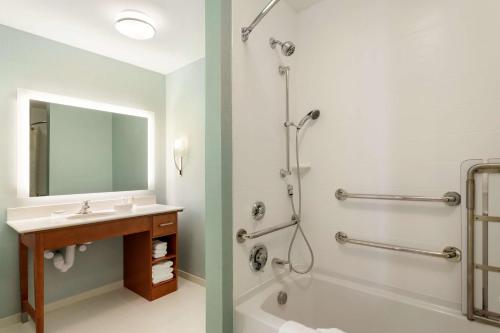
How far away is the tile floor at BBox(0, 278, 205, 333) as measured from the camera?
1.96 metres

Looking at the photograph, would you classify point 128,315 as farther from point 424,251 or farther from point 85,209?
point 424,251

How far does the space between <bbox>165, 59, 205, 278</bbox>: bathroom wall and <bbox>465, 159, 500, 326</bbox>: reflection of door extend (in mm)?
2190

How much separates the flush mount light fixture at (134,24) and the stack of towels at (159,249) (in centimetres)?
193

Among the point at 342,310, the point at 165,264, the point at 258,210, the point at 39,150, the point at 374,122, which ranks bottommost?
the point at 165,264

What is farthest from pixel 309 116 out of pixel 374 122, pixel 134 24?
pixel 134 24

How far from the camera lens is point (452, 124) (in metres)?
1.26

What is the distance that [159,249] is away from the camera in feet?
8.10

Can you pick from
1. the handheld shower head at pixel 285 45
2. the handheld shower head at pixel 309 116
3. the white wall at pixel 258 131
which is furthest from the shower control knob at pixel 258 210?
the handheld shower head at pixel 285 45

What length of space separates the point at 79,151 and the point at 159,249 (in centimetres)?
127

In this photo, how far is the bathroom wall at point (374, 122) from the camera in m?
1.24

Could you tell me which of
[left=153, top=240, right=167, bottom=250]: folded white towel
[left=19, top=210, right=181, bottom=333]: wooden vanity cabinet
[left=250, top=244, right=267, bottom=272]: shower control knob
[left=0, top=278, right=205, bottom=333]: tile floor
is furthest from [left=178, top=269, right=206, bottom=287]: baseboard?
[left=250, top=244, right=267, bottom=272]: shower control knob

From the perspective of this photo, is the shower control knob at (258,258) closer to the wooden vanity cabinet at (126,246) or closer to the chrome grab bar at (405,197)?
the chrome grab bar at (405,197)

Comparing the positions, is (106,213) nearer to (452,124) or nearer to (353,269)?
(353,269)

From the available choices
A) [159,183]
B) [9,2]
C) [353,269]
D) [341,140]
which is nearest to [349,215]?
[353,269]
